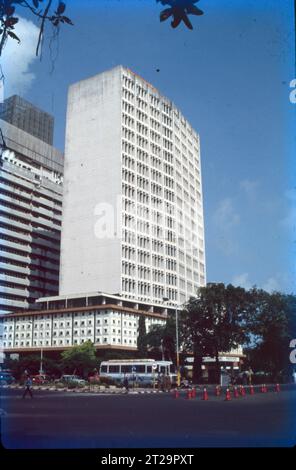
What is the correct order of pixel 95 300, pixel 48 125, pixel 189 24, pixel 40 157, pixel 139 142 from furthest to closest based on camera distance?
pixel 48 125
pixel 40 157
pixel 139 142
pixel 95 300
pixel 189 24

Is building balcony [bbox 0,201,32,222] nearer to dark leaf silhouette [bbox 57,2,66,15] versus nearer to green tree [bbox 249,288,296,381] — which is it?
green tree [bbox 249,288,296,381]

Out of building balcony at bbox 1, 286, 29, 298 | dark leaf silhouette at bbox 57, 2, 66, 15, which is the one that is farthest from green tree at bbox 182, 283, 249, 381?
dark leaf silhouette at bbox 57, 2, 66, 15

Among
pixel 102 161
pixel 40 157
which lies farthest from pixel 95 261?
pixel 40 157

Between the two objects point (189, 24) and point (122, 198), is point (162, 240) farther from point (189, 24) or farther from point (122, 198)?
point (189, 24)

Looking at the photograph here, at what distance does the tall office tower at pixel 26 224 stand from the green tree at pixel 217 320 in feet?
159

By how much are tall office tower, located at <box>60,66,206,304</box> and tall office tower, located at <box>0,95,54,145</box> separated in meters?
29.2

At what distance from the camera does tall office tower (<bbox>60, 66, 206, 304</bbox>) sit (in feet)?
269

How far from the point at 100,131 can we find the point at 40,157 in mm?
28833

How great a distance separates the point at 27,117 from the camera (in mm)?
118562

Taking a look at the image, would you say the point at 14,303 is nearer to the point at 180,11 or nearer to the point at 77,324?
the point at 77,324

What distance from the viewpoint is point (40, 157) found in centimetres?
11056

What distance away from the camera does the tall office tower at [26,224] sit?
93812mm

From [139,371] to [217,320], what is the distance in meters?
12.0

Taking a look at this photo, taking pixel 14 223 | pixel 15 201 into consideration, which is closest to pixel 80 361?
pixel 14 223
